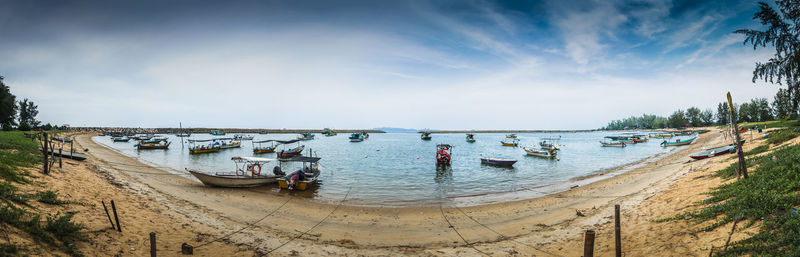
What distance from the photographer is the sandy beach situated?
9070 mm

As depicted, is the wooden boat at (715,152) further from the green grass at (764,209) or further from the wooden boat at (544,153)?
the green grass at (764,209)

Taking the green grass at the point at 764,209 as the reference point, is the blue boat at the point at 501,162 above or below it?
below

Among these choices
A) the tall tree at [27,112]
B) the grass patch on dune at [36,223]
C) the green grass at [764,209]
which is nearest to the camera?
the green grass at [764,209]

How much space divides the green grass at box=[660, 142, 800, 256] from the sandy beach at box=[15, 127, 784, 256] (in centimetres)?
62

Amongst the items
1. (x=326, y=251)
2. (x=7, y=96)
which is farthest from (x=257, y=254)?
(x=7, y=96)

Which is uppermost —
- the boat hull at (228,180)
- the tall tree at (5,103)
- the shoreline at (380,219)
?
the tall tree at (5,103)

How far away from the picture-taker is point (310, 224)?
13.2 meters

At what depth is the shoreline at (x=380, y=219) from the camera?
10648 mm

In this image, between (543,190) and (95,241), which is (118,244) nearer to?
(95,241)

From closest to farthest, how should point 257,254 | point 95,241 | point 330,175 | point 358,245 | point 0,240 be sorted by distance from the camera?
1. point 0,240
2. point 95,241
3. point 257,254
4. point 358,245
5. point 330,175

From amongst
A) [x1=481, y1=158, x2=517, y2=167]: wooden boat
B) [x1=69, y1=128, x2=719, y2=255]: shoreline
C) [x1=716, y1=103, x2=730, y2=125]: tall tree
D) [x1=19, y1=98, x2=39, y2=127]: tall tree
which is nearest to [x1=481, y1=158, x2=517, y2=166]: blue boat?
[x1=481, y1=158, x2=517, y2=167]: wooden boat

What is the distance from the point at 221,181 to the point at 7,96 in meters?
55.5

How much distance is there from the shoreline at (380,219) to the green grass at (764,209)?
13.8ft

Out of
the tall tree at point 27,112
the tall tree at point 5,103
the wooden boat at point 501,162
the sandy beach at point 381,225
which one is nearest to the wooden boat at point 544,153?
the wooden boat at point 501,162
